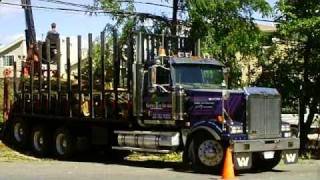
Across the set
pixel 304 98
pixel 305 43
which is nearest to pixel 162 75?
pixel 305 43

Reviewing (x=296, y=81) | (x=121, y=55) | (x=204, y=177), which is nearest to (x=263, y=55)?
(x=296, y=81)

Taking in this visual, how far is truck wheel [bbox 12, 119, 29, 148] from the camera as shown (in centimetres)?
2173

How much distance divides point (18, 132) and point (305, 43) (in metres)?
10.3

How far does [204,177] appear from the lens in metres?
14.5

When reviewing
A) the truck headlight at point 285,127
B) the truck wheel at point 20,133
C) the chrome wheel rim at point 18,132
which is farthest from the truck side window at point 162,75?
the chrome wheel rim at point 18,132

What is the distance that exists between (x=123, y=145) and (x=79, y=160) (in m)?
2.41

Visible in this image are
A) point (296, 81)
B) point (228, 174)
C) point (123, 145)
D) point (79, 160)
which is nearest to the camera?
point (228, 174)

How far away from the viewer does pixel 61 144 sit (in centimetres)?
2025

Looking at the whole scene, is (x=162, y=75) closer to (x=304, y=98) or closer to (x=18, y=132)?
(x=18, y=132)

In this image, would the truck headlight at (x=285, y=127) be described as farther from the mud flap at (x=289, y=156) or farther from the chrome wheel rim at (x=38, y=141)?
the chrome wheel rim at (x=38, y=141)

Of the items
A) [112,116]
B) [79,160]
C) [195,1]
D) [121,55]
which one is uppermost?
[195,1]

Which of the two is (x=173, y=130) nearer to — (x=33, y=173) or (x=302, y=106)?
(x=33, y=173)

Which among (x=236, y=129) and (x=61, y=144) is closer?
(x=236, y=129)

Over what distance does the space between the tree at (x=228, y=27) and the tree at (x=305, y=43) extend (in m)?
0.82
